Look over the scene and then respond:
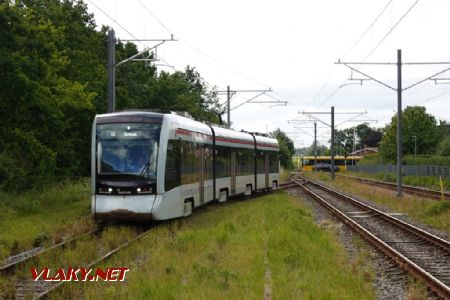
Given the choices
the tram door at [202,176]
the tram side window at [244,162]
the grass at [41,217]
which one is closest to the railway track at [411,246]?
the tram door at [202,176]

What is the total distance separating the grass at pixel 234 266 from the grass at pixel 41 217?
2.31 metres

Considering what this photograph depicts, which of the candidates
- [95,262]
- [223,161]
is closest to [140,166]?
[95,262]

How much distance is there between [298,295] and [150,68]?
2167 inches

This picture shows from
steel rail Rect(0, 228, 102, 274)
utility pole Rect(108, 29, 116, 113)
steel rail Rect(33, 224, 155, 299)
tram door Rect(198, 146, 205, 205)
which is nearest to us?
steel rail Rect(33, 224, 155, 299)

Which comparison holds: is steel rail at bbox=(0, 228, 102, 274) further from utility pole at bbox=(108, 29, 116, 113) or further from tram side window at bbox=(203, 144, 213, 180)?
utility pole at bbox=(108, 29, 116, 113)

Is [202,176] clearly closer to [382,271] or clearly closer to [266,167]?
[382,271]

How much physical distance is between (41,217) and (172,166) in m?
4.45

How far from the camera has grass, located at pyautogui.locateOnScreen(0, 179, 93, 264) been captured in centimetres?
1380

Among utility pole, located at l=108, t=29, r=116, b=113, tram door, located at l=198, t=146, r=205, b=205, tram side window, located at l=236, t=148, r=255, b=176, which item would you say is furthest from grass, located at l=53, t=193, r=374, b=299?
tram side window, located at l=236, t=148, r=255, b=176

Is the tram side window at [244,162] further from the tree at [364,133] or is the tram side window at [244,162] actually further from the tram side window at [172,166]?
the tree at [364,133]

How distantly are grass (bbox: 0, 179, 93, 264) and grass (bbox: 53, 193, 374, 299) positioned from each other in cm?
231

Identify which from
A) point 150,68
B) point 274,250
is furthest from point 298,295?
point 150,68

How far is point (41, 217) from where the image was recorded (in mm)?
17953

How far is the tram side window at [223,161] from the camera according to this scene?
74.6 ft
